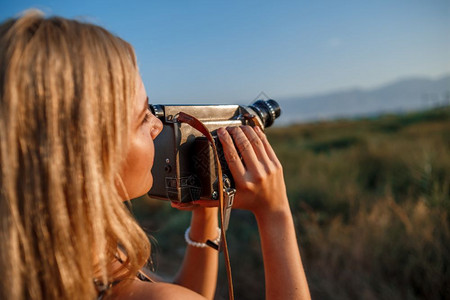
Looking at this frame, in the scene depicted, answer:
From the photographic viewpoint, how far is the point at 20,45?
0.84 metres

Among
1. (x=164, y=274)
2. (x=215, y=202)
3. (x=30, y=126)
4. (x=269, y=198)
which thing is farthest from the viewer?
(x=164, y=274)

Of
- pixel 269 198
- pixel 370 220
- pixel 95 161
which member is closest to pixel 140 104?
pixel 95 161

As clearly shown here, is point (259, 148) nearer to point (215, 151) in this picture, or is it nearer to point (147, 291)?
point (215, 151)

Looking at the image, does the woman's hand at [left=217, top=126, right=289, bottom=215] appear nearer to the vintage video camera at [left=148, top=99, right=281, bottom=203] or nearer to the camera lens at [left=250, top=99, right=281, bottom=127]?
the vintage video camera at [left=148, top=99, right=281, bottom=203]

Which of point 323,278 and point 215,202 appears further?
A: point 323,278

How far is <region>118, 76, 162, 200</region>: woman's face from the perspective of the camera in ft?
3.51

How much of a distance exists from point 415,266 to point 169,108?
8.20ft

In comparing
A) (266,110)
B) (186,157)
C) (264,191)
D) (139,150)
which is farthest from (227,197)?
(266,110)

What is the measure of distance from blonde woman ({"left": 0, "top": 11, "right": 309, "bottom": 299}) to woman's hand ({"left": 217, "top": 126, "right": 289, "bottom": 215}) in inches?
14.5

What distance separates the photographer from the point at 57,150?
850 millimetres

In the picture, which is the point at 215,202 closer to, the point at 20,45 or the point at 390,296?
the point at 20,45

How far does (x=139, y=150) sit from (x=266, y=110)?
728mm

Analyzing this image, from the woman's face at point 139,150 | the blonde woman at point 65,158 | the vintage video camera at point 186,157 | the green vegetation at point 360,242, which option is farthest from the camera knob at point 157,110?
the green vegetation at point 360,242

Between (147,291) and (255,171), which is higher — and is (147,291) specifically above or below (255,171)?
below
